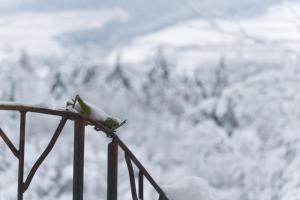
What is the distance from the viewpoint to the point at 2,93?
3516 cm

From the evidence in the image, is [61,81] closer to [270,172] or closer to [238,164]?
[238,164]

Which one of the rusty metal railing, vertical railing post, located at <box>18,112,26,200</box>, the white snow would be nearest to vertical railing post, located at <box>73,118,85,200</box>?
the rusty metal railing

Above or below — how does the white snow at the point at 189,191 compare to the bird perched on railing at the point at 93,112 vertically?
below

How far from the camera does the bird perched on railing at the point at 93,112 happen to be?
16.0ft

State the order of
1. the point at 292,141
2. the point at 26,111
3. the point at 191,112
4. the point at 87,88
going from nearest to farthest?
the point at 26,111
the point at 292,141
the point at 191,112
the point at 87,88

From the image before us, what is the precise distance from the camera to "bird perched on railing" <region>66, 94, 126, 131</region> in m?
4.86

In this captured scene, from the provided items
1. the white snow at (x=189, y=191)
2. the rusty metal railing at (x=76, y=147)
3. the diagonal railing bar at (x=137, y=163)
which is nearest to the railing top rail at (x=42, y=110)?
the rusty metal railing at (x=76, y=147)

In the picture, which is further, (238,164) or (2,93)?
(2,93)

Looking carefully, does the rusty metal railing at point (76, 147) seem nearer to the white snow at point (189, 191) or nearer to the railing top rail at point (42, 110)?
the railing top rail at point (42, 110)

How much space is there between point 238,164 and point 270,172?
3.89 meters

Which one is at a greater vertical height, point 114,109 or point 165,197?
point 165,197

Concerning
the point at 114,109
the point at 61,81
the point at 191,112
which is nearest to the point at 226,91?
the point at 191,112

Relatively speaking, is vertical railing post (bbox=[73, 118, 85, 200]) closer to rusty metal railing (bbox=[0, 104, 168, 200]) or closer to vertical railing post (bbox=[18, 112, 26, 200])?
rusty metal railing (bbox=[0, 104, 168, 200])

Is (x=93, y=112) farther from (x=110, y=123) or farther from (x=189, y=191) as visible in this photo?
(x=189, y=191)
